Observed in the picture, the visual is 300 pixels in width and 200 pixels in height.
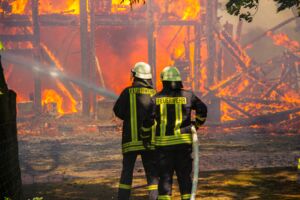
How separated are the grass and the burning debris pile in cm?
1151

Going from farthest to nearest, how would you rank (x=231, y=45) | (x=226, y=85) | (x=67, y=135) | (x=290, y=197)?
1. (x=231, y=45)
2. (x=226, y=85)
3. (x=67, y=135)
4. (x=290, y=197)

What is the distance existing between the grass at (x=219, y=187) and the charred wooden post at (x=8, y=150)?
1807 millimetres

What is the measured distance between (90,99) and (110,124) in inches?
159

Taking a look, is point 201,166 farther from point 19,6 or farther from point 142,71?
point 19,6

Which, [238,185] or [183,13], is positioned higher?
[183,13]

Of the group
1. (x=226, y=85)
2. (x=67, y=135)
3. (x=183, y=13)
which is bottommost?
(x=67, y=135)

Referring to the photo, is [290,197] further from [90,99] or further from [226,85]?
[90,99]

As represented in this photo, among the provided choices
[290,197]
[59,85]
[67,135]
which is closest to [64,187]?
[290,197]

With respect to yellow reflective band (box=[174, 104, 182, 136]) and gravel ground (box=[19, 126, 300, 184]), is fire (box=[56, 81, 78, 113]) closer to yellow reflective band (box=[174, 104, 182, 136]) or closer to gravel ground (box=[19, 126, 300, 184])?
gravel ground (box=[19, 126, 300, 184])

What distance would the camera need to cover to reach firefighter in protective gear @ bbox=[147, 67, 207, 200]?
538 centimetres

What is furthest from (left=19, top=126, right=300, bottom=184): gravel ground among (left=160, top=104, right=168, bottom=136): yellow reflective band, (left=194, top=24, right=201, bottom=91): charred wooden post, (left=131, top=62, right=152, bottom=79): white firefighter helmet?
(left=194, top=24, right=201, bottom=91): charred wooden post

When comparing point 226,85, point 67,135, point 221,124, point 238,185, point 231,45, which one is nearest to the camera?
point 238,185

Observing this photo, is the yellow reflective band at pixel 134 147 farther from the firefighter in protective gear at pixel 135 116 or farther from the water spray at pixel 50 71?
the water spray at pixel 50 71

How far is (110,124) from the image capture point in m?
19.9
